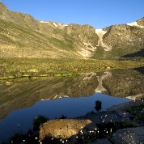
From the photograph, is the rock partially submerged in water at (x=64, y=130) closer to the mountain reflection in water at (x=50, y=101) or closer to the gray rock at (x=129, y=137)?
the gray rock at (x=129, y=137)

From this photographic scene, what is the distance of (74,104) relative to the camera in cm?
5803

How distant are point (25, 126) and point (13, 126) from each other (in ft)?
7.14

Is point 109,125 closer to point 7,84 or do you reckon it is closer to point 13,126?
point 13,126

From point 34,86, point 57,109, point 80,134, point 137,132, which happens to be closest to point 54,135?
point 80,134

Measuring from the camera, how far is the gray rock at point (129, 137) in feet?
59.3

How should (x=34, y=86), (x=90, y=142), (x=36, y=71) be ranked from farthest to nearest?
(x=36, y=71)
(x=34, y=86)
(x=90, y=142)

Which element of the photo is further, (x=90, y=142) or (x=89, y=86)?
(x=89, y=86)

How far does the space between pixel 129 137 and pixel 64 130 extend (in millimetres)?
6098

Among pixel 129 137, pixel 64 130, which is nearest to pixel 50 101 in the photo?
pixel 64 130

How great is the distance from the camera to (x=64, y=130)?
2341cm

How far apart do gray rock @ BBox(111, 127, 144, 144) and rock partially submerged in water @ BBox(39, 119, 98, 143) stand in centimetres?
343

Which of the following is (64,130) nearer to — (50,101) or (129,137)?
(129,137)

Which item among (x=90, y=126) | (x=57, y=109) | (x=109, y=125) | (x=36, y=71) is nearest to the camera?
(x=90, y=126)

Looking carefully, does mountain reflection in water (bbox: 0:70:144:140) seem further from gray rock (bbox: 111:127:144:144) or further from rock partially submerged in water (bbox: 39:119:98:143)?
gray rock (bbox: 111:127:144:144)
